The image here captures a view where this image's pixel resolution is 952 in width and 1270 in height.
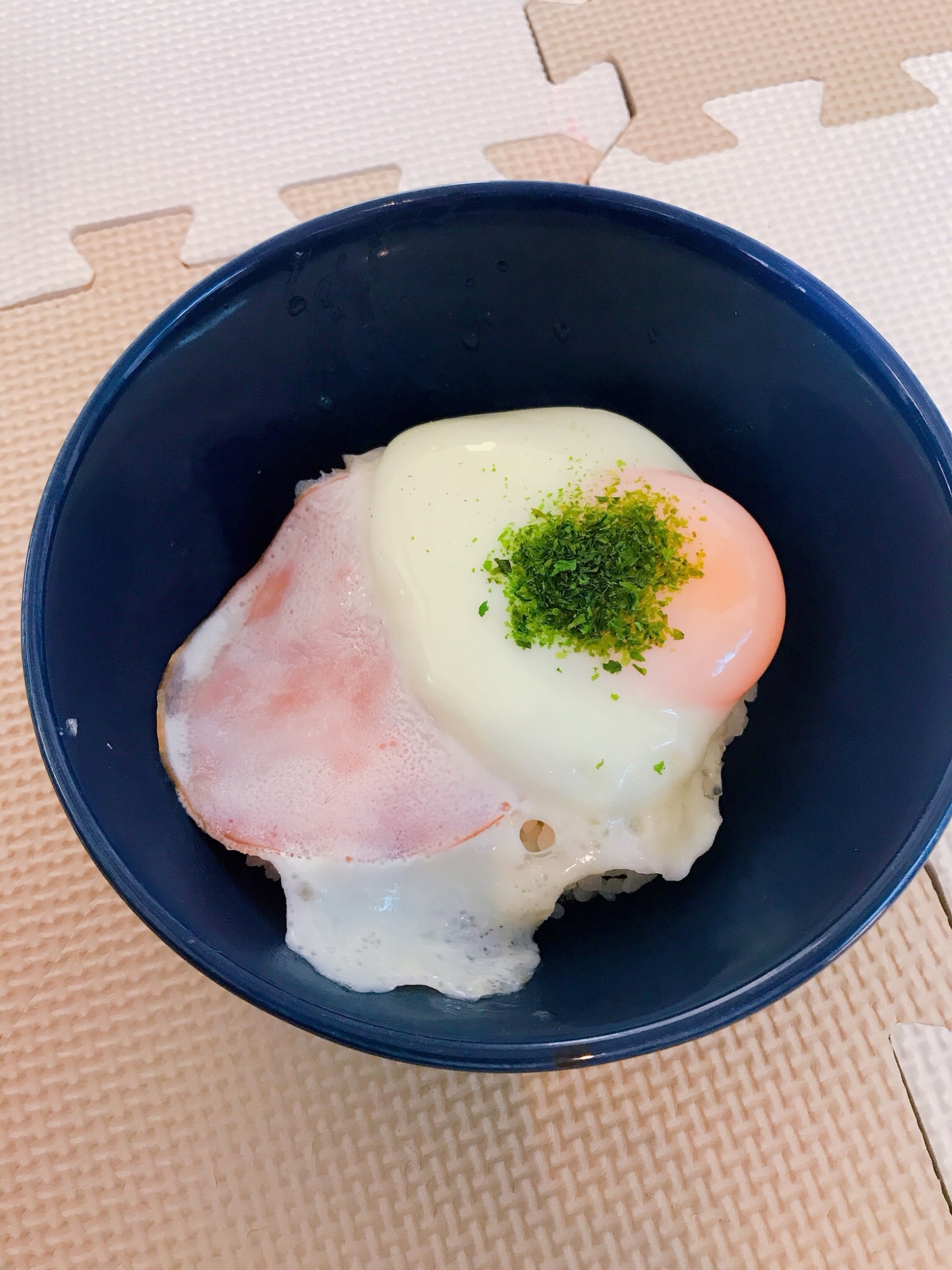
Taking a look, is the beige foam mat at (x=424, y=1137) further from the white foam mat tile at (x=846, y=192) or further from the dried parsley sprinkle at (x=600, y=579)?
the white foam mat tile at (x=846, y=192)

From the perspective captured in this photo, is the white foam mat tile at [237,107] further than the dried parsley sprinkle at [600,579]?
Yes

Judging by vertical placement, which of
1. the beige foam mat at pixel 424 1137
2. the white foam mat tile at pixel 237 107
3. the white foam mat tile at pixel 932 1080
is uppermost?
the white foam mat tile at pixel 237 107

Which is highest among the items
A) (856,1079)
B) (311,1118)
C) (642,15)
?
(642,15)

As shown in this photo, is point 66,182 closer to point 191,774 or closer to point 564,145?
point 564,145

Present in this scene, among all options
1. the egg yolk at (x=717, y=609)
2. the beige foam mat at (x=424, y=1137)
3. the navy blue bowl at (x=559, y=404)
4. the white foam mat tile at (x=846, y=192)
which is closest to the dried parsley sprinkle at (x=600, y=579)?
the egg yolk at (x=717, y=609)

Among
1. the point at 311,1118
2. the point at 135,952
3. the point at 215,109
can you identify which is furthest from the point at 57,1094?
the point at 215,109

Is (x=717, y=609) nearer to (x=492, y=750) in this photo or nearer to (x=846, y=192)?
(x=492, y=750)
